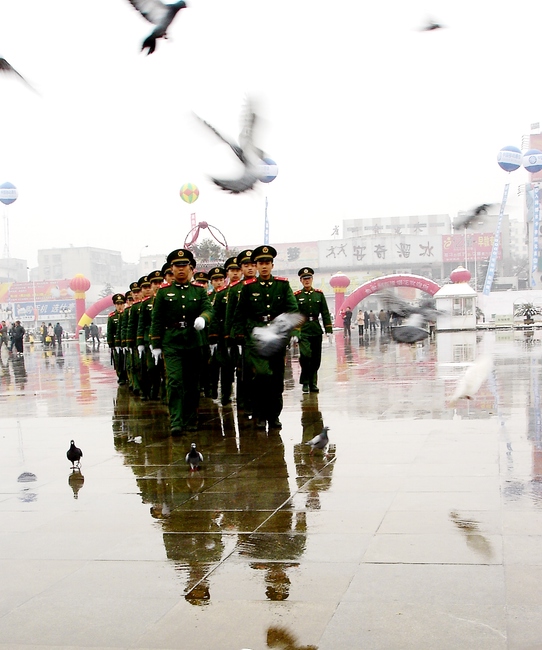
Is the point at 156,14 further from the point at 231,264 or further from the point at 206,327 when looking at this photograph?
the point at 231,264

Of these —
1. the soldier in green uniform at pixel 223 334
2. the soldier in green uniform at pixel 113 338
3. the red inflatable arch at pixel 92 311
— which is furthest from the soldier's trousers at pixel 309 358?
the red inflatable arch at pixel 92 311

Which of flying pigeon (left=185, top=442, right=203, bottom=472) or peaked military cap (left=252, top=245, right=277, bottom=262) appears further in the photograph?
peaked military cap (left=252, top=245, right=277, bottom=262)

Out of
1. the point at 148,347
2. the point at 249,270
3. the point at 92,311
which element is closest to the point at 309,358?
the point at 148,347

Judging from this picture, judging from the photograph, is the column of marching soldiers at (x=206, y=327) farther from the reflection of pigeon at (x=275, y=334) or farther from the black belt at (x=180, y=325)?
the reflection of pigeon at (x=275, y=334)

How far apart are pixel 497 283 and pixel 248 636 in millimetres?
76278

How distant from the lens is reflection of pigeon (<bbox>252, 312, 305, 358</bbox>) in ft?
27.1

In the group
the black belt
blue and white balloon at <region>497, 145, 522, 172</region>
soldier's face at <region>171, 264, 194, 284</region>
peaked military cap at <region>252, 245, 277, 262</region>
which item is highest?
blue and white balloon at <region>497, 145, 522, 172</region>

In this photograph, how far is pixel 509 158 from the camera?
42.3m

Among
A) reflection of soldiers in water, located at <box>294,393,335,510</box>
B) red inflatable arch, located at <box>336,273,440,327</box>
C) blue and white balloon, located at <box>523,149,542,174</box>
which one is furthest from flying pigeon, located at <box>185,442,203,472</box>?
blue and white balloon, located at <box>523,149,542,174</box>

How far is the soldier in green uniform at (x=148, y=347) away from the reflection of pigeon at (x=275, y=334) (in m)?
2.75

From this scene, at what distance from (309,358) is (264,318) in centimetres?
288

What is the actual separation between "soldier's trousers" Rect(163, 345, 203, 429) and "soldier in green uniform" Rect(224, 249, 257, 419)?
62 cm

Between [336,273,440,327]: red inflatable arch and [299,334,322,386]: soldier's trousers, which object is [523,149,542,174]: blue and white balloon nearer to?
[336,273,440,327]: red inflatable arch

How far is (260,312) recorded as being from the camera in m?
9.09
